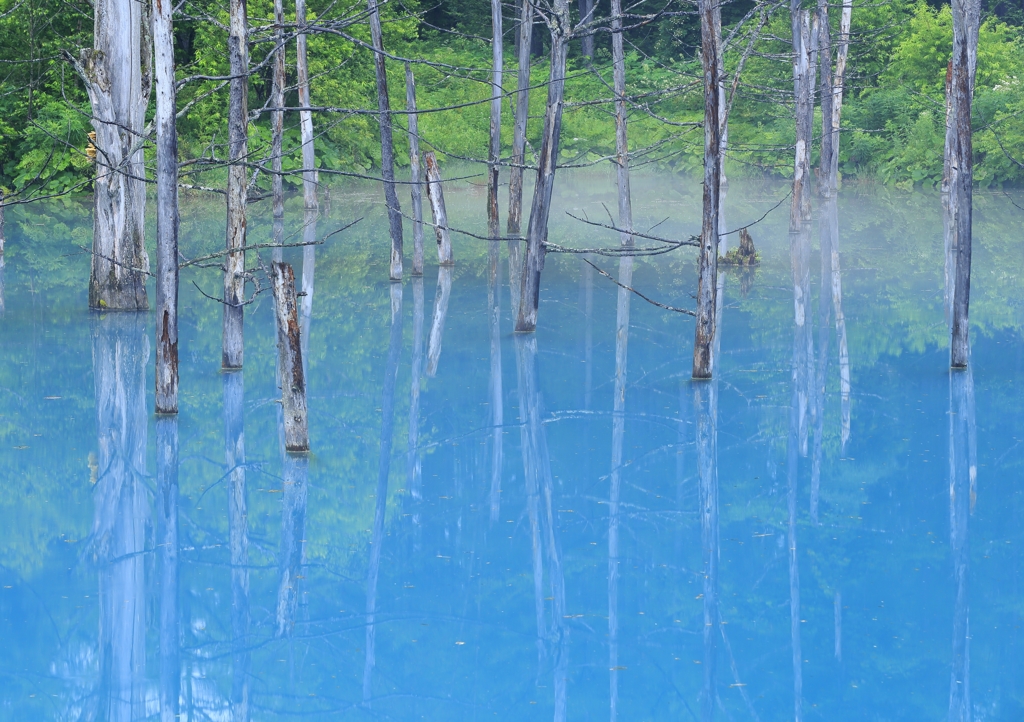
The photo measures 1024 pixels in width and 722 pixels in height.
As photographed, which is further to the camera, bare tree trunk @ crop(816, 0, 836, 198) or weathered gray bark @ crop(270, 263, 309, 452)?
bare tree trunk @ crop(816, 0, 836, 198)

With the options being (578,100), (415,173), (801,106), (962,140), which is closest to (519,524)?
(962,140)

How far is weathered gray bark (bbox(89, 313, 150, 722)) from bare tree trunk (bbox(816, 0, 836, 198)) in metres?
20.0

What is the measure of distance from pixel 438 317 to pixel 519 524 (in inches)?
318

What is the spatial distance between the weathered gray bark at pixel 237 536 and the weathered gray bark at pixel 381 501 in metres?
0.58

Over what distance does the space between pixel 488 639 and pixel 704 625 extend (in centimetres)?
113

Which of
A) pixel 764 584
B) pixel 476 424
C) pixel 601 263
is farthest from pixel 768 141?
pixel 764 584

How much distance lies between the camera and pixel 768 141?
39.8 metres

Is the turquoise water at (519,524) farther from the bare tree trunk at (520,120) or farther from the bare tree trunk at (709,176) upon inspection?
the bare tree trunk at (520,120)

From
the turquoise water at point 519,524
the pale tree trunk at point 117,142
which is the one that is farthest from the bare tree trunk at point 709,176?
the pale tree trunk at point 117,142

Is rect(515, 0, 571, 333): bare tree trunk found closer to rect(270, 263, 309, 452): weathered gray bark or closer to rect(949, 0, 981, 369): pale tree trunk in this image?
rect(949, 0, 981, 369): pale tree trunk

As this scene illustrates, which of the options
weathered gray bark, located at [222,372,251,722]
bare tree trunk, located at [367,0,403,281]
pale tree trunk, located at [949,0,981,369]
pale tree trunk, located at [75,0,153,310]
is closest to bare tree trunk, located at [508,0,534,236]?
bare tree trunk, located at [367,0,403,281]

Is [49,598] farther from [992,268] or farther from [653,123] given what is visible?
[653,123]

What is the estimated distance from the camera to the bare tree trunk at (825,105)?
29.8 metres

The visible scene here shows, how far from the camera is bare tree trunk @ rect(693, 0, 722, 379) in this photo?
35.3ft
